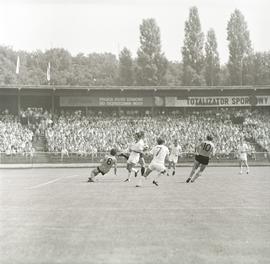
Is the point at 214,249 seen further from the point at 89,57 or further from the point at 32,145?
the point at 89,57

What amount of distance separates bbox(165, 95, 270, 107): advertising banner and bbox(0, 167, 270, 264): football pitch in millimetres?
39479

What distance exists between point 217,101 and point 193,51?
21.5 m

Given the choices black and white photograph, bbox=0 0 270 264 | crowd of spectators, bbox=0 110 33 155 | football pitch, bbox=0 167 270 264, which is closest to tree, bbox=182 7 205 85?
black and white photograph, bbox=0 0 270 264

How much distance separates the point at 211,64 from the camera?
7725 cm

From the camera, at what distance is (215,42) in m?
78.3

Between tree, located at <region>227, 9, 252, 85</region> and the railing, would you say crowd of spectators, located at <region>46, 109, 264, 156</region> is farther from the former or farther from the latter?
tree, located at <region>227, 9, 252, 85</region>

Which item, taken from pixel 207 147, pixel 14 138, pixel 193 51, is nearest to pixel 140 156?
pixel 207 147

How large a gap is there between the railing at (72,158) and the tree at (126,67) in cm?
4081

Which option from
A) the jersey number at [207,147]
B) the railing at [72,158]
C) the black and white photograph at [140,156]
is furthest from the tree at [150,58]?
the jersey number at [207,147]

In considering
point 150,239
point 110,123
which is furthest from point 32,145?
point 150,239

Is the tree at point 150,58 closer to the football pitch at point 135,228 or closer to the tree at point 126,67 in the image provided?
the tree at point 126,67

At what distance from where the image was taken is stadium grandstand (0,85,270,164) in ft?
141

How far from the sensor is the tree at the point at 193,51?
74.8 metres

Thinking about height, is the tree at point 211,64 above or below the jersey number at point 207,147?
above
